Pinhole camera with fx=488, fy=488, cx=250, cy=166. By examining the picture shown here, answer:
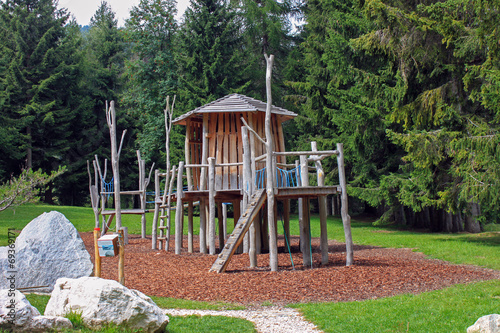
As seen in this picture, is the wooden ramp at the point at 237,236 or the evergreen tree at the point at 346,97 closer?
the wooden ramp at the point at 237,236

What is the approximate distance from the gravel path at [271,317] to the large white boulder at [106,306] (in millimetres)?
1451

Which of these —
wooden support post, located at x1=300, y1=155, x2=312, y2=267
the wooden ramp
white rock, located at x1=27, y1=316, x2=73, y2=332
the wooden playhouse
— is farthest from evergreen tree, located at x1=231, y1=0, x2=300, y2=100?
white rock, located at x1=27, y1=316, x2=73, y2=332

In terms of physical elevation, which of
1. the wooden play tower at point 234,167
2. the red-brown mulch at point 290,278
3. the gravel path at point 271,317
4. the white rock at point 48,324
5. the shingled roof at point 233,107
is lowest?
the gravel path at point 271,317

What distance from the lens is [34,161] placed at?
36438mm

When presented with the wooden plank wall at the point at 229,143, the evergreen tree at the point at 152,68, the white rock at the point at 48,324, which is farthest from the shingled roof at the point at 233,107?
the evergreen tree at the point at 152,68

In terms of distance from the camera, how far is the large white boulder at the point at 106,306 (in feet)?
18.4

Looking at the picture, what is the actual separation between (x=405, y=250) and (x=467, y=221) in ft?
31.6

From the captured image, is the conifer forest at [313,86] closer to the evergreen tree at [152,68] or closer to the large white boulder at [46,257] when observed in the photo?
the evergreen tree at [152,68]

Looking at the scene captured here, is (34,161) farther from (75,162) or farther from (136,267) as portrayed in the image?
(136,267)

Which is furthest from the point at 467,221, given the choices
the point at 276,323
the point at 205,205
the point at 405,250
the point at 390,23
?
the point at 276,323

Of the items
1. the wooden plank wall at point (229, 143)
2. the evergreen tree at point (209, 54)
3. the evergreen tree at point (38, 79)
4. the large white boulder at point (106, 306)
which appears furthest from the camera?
the evergreen tree at point (38, 79)

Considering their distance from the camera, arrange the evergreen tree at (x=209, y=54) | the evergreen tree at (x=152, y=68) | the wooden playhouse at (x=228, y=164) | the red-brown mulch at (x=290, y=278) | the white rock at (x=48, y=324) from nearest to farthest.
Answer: the white rock at (x=48, y=324)
the red-brown mulch at (x=290, y=278)
the wooden playhouse at (x=228, y=164)
the evergreen tree at (x=209, y=54)
the evergreen tree at (x=152, y=68)

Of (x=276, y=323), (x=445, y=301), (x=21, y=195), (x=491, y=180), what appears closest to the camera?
(x=276, y=323)

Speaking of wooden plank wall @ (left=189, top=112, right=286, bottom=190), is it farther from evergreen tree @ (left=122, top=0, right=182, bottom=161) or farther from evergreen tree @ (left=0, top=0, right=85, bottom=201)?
evergreen tree @ (left=0, top=0, right=85, bottom=201)
